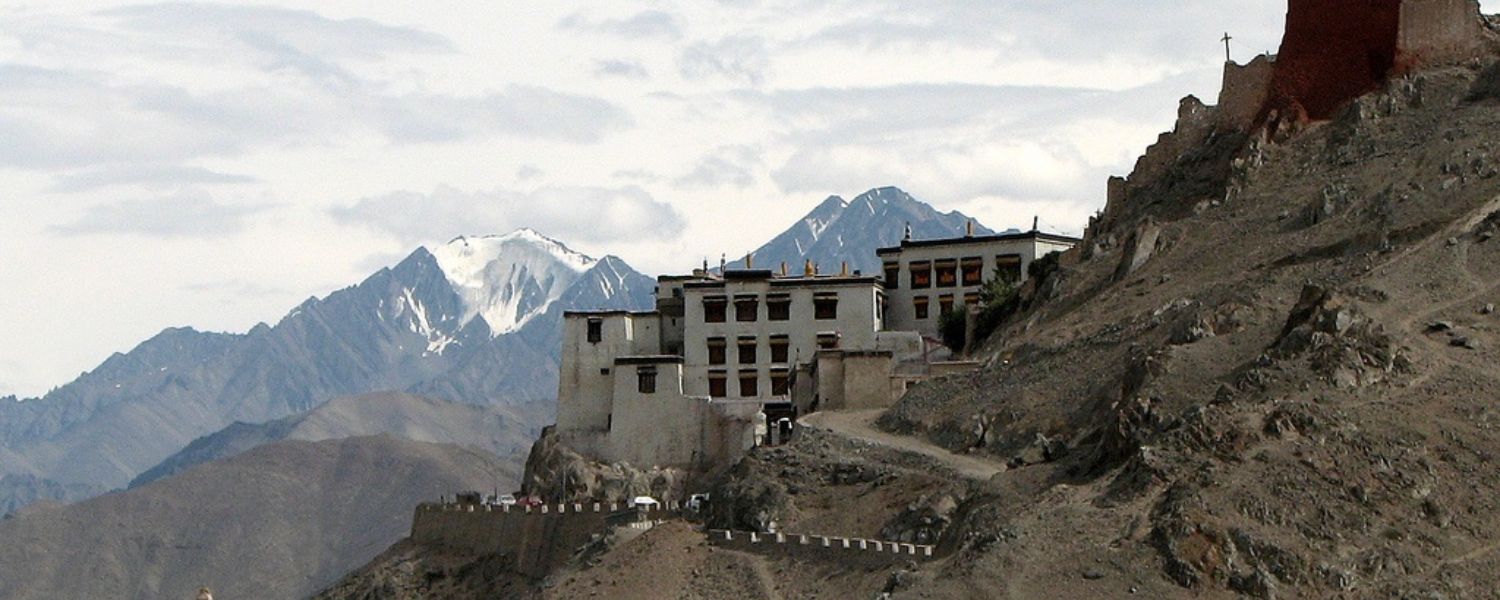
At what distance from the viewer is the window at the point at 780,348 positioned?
12281cm

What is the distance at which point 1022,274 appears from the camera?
129250 mm

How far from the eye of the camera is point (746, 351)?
123m

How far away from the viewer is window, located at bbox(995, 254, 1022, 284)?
424 ft

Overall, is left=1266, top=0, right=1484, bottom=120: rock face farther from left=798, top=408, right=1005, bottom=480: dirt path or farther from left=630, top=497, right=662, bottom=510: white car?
left=630, top=497, right=662, bottom=510: white car

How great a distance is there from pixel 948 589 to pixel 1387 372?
48.7 ft

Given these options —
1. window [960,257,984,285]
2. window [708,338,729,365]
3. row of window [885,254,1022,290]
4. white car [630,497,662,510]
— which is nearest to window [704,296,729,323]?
window [708,338,729,365]

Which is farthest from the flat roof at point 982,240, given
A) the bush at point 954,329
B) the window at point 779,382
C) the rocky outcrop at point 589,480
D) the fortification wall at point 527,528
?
the fortification wall at point 527,528

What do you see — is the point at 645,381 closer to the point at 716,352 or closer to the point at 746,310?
the point at 716,352

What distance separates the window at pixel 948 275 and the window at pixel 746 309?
10.8 metres

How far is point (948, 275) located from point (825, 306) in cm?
906

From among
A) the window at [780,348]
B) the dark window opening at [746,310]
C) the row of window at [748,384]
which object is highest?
the dark window opening at [746,310]

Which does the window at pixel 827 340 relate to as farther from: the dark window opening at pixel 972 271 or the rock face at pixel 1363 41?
the rock face at pixel 1363 41

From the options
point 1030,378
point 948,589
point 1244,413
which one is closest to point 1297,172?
point 1030,378

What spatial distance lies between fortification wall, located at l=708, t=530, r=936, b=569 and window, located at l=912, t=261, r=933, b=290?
3563 cm
